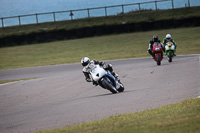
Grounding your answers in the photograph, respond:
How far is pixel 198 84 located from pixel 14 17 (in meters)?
33.7

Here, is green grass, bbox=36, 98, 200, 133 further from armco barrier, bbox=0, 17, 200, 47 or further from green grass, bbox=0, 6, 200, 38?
green grass, bbox=0, 6, 200, 38

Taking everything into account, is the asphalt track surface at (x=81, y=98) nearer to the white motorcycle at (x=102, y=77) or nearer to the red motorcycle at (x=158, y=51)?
the white motorcycle at (x=102, y=77)

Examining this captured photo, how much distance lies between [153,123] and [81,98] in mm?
Answer: 4503

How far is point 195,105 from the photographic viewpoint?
680 centimetres

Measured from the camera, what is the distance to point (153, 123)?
18.4 ft

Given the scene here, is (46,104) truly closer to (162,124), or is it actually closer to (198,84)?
(198,84)

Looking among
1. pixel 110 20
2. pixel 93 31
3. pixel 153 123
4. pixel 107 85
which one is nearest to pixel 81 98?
pixel 107 85

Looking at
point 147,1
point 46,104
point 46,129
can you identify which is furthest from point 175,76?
point 147,1

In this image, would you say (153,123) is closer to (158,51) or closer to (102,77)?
(102,77)

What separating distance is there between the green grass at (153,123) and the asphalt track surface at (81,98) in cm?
70

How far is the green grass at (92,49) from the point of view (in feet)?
80.6

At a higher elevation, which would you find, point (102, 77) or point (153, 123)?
point (102, 77)

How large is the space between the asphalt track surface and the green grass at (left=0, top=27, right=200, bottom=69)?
9.82m

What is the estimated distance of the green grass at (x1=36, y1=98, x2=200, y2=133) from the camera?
5141mm
